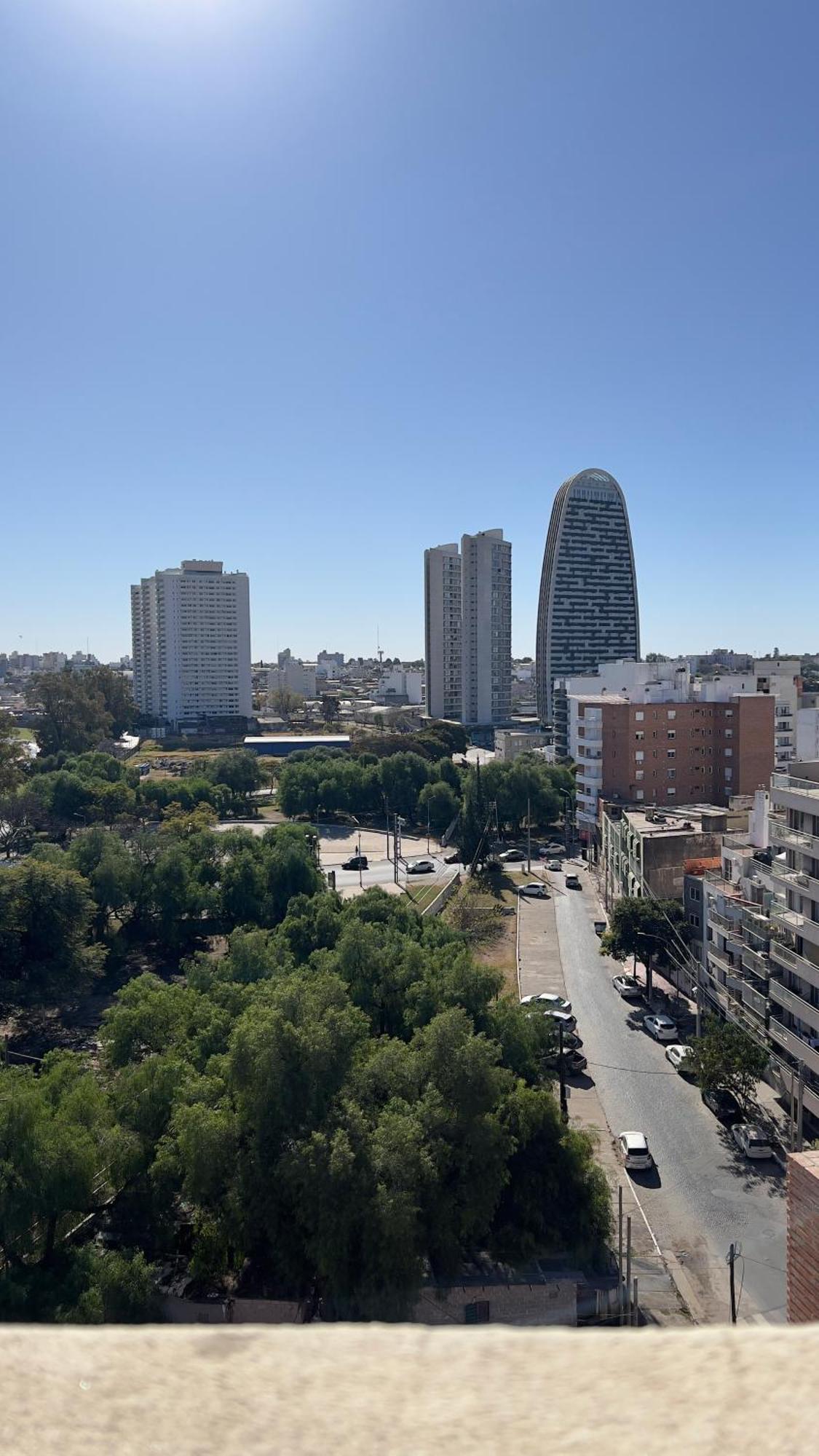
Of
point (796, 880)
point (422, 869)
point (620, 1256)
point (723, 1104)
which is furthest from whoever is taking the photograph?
point (422, 869)

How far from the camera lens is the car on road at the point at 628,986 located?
1269cm

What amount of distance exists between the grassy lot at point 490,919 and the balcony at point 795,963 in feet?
13.8

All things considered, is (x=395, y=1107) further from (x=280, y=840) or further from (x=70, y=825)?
(x=70, y=825)

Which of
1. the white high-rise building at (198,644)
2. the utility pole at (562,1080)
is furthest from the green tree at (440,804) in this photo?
the white high-rise building at (198,644)

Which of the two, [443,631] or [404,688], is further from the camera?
[404,688]

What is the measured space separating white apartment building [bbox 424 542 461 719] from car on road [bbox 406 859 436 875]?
1137 inches

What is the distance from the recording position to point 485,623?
4812cm

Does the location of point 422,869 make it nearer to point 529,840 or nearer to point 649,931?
point 529,840

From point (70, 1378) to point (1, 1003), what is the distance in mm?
12298

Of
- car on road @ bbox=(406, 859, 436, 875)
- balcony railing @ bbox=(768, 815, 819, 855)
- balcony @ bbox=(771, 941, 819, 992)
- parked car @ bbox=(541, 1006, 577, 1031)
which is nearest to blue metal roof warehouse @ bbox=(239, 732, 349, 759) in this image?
car on road @ bbox=(406, 859, 436, 875)

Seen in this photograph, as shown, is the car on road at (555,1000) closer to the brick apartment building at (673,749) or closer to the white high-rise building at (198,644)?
the brick apartment building at (673,749)

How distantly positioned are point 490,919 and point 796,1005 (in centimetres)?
785

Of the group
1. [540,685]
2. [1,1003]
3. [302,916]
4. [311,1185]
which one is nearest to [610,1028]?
[302,916]

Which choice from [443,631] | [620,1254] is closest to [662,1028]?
[620,1254]
